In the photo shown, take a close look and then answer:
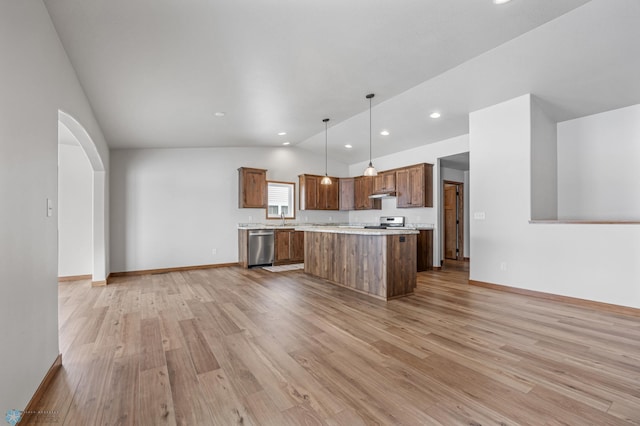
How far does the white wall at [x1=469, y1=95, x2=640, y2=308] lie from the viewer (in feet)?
11.4

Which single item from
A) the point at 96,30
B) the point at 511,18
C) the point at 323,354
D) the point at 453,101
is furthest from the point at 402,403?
the point at 453,101

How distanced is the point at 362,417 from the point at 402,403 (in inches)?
11.2

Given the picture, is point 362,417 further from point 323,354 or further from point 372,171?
point 372,171

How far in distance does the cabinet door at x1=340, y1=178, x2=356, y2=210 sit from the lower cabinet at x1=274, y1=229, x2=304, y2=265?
70.8 inches

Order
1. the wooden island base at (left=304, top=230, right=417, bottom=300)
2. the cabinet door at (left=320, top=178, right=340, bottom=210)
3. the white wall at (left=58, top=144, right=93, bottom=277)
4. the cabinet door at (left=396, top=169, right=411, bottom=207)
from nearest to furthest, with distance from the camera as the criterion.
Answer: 1. the wooden island base at (left=304, top=230, right=417, bottom=300)
2. the white wall at (left=58, top=144, right=93, bottom=277)
3. the cabinet door at (left=396, top=169, right=411, bottom=207)
4. the cabinet door at (left=320, top=178, right=340, bottom=210)

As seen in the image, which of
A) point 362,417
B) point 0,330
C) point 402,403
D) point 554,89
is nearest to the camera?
point 0,330

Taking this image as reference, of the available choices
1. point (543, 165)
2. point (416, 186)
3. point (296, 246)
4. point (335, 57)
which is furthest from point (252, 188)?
point (543, 165)

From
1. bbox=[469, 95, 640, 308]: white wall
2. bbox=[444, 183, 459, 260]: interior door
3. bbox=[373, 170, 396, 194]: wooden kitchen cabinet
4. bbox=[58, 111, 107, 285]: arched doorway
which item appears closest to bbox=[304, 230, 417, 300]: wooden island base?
bbox=[469, 95, 640, 308]: white wall

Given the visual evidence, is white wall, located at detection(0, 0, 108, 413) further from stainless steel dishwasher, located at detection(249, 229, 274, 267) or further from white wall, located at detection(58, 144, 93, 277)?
stainless steel dishwasher, located at detection(249, 229, 274, 267)

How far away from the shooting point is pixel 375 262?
13.3ft

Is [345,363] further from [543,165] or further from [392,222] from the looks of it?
[392,222]

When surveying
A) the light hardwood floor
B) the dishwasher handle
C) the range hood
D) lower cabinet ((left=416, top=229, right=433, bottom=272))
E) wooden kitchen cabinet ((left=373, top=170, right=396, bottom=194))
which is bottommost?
the light hardwood floor

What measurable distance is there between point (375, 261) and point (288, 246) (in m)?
3.40

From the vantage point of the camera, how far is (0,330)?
54.5 inches
